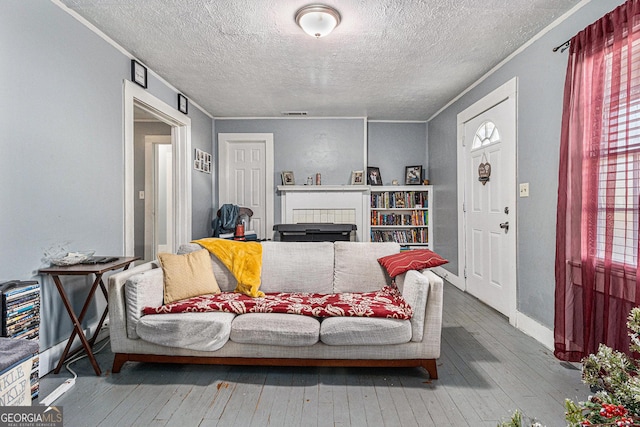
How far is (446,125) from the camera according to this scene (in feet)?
14.7

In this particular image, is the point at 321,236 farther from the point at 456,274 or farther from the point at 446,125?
the point at 446,125

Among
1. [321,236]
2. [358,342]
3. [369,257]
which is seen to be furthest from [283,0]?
[321,236]

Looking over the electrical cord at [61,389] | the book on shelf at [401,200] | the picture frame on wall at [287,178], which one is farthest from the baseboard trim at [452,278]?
the electrical cord at [61,389]

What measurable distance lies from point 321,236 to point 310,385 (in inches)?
108

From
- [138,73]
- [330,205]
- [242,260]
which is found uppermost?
[138,73]

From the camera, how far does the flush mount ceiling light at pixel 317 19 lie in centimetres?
219

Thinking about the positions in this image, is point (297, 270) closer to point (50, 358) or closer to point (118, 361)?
point (118, 361)

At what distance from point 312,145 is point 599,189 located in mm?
3720

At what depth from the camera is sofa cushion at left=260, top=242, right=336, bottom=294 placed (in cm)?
254

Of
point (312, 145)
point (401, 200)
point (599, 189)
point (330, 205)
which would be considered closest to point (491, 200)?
point (599, 189)

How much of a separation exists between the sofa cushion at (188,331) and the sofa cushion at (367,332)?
1.99ft

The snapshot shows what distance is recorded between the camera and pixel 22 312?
1709 mm

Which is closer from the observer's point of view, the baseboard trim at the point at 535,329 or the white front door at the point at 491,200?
the baseboard trim at the point at 535,329

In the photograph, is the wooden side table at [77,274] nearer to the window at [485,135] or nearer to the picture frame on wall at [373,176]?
the window at [485,135]
